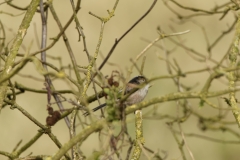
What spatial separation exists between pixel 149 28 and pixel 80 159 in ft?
12.3

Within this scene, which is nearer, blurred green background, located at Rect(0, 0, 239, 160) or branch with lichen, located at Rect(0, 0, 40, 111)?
branch with lichen, located at Rect(0, 0, 40, 111)

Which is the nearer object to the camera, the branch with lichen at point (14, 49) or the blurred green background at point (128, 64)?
the branch with lichen at point (14, 49)

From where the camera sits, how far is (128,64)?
476 cm

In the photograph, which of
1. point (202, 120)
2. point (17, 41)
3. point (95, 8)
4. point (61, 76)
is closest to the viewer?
point (61, 76)

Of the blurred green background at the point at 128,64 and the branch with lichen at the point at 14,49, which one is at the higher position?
the blurred green background at the point at 128,64

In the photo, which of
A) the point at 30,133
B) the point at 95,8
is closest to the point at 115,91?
the point at 30,133

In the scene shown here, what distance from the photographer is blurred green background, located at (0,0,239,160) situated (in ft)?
14.5

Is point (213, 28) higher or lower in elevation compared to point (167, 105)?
higher

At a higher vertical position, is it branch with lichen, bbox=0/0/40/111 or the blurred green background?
the blurred green background

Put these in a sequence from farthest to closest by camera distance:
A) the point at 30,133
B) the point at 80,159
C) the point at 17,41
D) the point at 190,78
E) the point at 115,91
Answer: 1. the point at 190,78
2. the point at 30,133
3. the point at 17,41
4. the point at 80,159
5. the point at 115,91

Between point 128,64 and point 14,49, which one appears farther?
point 128,64

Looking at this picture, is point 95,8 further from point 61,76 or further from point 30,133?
point 61,76

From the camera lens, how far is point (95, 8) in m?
5.26

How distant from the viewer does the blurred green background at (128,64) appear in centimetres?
441
